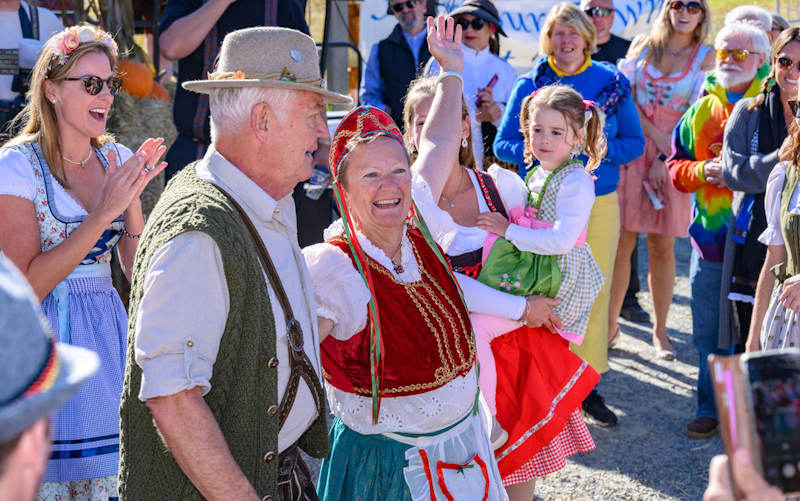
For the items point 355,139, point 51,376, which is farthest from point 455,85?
point 51,376

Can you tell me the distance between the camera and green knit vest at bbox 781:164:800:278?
315 centimetres

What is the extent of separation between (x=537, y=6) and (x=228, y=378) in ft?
21.6

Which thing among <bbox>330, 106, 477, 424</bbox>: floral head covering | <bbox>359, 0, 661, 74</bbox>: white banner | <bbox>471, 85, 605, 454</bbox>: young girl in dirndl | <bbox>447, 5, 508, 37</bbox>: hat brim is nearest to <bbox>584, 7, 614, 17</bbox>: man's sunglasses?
<bbox>447, 5, 508, 37</bbox>: hat brim

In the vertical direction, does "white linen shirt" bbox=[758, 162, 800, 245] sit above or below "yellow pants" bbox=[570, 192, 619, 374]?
above

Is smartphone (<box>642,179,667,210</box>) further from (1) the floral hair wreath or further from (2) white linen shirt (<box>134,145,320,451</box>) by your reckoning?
(2) white linen shirt (<box>134,145,320,451</box>)

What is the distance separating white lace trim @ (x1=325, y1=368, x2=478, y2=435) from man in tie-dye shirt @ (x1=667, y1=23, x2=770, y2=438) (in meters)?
2.67

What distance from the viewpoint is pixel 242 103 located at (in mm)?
1972

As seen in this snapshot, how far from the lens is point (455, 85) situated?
9.18ft

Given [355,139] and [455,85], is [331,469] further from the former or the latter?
[455,85]

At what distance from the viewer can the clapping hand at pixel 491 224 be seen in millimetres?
3219

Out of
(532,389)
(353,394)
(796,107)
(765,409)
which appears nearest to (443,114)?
(353,394)

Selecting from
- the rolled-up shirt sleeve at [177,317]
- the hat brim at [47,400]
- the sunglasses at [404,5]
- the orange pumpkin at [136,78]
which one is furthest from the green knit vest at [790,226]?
the orange pumpkin at [136,78]

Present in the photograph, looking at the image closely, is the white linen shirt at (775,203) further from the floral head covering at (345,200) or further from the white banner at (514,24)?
the white banner at (514,24)

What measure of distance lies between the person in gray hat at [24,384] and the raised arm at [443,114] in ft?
6.84
